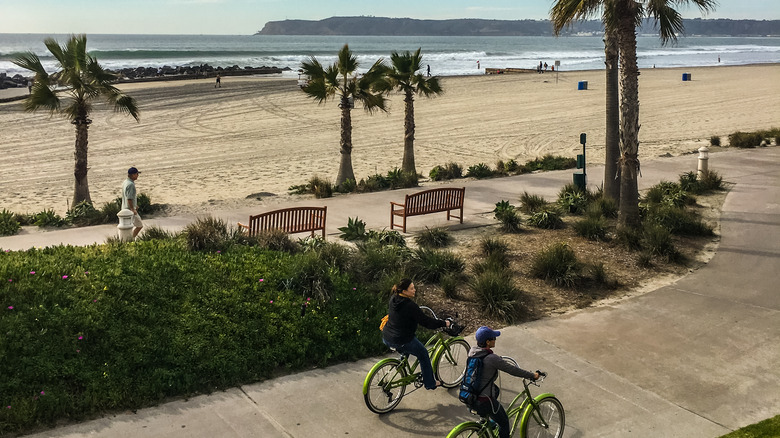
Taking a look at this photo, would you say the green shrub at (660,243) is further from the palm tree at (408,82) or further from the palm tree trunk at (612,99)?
the palm tree at (408,82)

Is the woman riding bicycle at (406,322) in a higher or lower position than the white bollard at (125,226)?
lower

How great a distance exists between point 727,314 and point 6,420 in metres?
8.35

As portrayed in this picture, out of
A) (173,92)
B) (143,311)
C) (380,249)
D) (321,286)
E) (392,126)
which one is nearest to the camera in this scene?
(143,311)

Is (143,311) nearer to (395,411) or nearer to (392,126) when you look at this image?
(395,411)

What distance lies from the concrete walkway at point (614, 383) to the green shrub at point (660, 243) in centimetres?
60

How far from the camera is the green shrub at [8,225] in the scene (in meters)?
14.1

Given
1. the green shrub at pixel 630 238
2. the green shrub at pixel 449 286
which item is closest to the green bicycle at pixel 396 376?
the green shrub at pixel 449 286

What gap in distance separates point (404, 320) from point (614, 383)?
251 cm

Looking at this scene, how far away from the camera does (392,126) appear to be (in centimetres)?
3247

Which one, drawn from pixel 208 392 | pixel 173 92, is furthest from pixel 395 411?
pixel 173 92

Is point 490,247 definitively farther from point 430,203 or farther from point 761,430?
point 761,430

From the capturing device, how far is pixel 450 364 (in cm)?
759

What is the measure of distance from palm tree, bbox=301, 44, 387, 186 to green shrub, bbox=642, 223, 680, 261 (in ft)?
27.5

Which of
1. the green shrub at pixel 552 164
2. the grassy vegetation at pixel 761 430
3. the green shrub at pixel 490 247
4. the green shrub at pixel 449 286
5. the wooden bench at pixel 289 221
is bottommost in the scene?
the grassy vegetation at pixel 761 430
